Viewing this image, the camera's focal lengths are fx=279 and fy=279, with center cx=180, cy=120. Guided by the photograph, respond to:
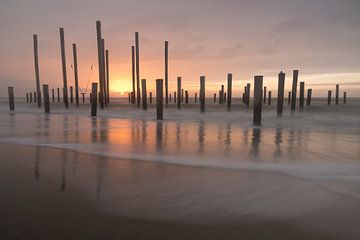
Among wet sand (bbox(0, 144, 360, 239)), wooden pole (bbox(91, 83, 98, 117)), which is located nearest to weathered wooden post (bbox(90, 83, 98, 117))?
wooden pole (bbox(91, 83, 98, 117))

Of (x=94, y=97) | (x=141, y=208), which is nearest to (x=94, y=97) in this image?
(x=94, y=97)

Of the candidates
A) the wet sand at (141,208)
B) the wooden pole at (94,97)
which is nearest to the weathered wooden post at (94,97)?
the wooden pole at (94,97)

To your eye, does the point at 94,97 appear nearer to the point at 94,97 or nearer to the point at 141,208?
the point at 94,97

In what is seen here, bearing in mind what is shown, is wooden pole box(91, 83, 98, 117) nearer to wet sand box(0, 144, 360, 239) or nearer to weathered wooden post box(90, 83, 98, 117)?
weathered wooden post box(90, 83, 98, 117)

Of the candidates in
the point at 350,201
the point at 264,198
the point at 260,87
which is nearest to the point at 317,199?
the point at 350,201

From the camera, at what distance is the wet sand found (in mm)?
1817

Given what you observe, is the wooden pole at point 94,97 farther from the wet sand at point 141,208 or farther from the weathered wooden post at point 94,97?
the wet sand at point 141,208

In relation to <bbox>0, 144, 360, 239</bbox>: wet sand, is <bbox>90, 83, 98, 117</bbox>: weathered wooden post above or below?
above

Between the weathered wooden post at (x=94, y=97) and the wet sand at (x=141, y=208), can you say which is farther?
the weathered wooden post at (x=94, y=97)

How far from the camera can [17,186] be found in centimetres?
266

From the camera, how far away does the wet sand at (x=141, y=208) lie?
1817 mm

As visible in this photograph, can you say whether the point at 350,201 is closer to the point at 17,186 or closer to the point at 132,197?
the point at 132,197

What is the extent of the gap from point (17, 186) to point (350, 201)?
3060 millimetres

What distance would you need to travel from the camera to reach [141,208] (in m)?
2.21
